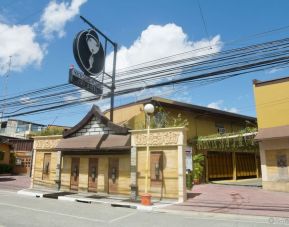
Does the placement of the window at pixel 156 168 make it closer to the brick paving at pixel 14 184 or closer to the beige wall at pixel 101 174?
the beige wall at pixel 101 174

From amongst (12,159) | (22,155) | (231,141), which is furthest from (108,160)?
(12,159)

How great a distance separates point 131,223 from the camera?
10359 millimetres

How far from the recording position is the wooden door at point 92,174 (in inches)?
752

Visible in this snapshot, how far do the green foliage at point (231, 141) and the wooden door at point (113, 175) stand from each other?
A: 995 centimetres

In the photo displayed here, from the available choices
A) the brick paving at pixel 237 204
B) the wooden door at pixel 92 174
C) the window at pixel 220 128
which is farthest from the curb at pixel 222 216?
the window at pixel 220 128

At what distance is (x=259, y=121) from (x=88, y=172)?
40.7 ft

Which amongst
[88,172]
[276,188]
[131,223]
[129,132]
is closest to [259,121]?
[276,188]

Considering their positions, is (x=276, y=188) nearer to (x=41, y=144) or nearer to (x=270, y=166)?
(x=270, y=166)

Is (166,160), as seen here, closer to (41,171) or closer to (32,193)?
(32,193)

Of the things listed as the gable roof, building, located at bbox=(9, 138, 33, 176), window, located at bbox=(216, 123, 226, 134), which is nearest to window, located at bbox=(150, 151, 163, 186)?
the gable roof

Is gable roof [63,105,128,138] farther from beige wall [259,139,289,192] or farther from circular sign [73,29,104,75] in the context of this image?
beige wall [259,139,289,192]

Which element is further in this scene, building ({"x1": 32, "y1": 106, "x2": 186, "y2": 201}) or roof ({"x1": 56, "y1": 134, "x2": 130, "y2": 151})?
roof ({"x1": 56, "y1": 134, "x2": 130, "y2": 151})

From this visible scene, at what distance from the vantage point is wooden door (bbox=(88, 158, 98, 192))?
62.7 feet

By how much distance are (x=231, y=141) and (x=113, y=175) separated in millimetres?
10602
